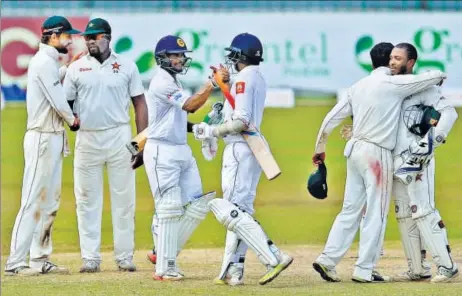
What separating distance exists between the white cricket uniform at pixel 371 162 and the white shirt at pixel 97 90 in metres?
2.28

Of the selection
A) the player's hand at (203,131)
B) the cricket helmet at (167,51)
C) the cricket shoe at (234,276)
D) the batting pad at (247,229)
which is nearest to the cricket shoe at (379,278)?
the batting pad at (247,229)

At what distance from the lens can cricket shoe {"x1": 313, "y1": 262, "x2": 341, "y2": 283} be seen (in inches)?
432

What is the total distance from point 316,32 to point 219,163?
1269 cm

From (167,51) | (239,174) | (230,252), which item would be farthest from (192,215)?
(167,51)

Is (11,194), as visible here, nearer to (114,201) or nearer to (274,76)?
(114,201)

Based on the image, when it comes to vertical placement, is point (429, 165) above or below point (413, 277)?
above

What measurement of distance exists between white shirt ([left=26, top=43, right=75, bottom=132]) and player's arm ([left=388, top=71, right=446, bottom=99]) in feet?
9.57

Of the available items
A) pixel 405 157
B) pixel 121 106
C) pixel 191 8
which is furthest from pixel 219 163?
pixel 191 8

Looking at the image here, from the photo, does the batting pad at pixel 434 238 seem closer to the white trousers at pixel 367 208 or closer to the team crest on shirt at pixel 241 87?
the white trousers at pixel 367 208

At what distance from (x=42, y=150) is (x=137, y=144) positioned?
0.84 meters

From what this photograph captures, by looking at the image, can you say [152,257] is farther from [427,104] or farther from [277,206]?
[277,206]

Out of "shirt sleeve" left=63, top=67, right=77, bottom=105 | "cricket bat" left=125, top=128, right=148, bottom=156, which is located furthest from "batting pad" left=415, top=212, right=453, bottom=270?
"shirt sleeve" left=63, top=67, right=77, bottom=105

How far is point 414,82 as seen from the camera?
10.7 m

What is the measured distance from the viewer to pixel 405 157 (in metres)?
10.9
